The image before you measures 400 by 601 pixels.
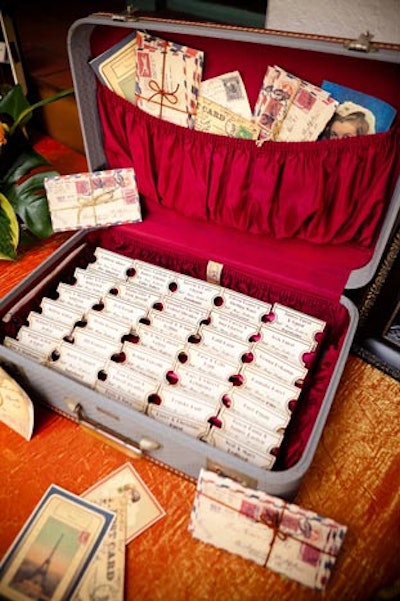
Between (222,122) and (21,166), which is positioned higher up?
(222,122)

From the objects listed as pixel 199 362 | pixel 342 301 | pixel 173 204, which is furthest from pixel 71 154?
pixel 342 301

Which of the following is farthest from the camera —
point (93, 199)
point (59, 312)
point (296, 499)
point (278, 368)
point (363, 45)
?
point (93, 199)

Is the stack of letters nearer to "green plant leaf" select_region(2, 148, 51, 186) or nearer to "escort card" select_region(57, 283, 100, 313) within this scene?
"green plant leaf" select_region(2, 148, 51, 186)

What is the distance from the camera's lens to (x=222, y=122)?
1.05m

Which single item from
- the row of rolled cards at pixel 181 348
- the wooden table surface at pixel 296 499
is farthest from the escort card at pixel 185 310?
the wooden table surface at pixel 296 499

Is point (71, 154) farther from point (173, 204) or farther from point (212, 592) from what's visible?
point (212, 592)

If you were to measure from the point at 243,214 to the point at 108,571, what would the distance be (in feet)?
2.71

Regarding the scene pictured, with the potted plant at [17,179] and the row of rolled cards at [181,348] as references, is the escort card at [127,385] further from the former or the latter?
the potted plant at [17,179]

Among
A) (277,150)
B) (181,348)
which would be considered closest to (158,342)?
(181,348)

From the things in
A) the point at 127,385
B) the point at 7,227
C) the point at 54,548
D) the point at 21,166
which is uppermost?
the point at 21,166

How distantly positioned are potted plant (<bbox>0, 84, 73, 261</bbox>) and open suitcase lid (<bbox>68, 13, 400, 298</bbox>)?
0.55ft

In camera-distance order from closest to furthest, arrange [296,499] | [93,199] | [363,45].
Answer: [363,45]
[296,499]
[93,199]

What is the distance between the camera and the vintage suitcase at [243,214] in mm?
868

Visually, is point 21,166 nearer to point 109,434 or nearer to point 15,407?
point 15,407
